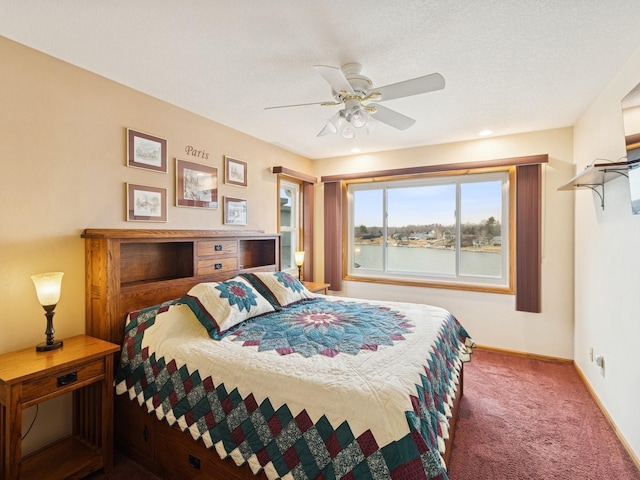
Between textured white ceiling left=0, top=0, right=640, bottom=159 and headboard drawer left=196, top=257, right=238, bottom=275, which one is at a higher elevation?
textured white ceiling left=0, top=0, right=640, bottom=159

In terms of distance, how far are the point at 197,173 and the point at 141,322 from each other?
1.48 m

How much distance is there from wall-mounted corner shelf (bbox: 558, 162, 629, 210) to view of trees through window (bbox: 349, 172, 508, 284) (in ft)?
3.56

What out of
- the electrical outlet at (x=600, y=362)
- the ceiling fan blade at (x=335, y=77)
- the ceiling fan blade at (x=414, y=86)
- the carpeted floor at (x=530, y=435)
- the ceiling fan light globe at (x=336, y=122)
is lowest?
the carpeted floor at (x=530, y=435)

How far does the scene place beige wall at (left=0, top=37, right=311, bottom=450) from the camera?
186cm

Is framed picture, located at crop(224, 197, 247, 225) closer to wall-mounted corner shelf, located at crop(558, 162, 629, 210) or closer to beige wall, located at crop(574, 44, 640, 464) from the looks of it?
wall-mounted corner shelf, located at crop(558, 162, 629, 210)

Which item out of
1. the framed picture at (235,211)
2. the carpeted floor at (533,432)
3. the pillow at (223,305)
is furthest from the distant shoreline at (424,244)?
the pillow at (223,305)

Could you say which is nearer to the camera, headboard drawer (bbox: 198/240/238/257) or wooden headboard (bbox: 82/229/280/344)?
wooden headboard (bbox: 82/229/280/344)

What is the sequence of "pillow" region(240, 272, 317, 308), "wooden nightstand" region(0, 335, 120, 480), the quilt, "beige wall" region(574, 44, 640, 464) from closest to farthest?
the quilt < "wooden nightstand" region(0, 335, 120, 480) < "beige wall" region(574, 44, 640, 464) < "pillow" region(240, 272, 317, 308)

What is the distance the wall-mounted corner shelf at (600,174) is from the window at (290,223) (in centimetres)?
314

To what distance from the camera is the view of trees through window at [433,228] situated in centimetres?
385

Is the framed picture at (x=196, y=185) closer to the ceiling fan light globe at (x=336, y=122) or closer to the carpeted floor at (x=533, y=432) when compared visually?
the ceiling fan light globe at (x=336, y=122)

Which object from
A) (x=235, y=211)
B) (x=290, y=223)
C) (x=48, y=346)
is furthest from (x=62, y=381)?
(x=290, y=223)

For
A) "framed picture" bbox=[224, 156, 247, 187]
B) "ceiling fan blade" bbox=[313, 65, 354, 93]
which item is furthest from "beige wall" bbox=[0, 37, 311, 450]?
"ceiling fan blade" bbox=[313, 65, 354, 93]

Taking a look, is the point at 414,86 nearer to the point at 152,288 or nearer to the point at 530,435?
the point at 152,288
